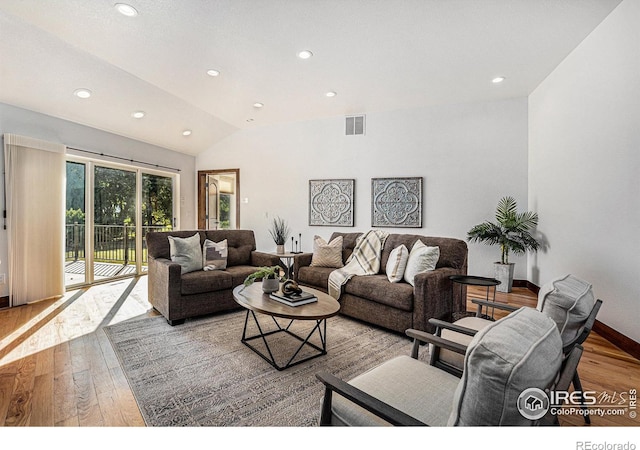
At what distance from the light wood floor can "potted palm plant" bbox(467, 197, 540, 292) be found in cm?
154

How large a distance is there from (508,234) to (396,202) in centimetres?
169

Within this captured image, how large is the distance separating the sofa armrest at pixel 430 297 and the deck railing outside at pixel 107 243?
147 inches

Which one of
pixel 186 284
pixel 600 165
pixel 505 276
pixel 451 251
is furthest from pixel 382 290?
pixel 505 276

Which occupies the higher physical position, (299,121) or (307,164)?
(299,121)

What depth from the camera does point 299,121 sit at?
5.54m

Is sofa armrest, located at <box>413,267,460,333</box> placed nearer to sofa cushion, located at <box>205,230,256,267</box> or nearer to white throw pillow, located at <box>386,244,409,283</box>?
white throw pillow, located at <box>386,244,409,283</box>

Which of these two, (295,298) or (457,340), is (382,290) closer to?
(295,298)

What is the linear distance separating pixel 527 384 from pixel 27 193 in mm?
5097

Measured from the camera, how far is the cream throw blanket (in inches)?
125

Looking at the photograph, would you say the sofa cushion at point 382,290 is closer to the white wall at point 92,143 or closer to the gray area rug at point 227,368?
the gray area rug at point 227,368

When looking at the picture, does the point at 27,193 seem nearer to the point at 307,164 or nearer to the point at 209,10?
the point at 209,10

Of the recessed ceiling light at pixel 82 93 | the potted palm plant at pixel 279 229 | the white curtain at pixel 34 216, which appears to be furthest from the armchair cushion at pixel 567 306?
the white curtain at pixel 34 216

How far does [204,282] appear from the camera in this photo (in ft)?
10.2

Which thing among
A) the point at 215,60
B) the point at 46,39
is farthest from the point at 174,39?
the point at 46,39
